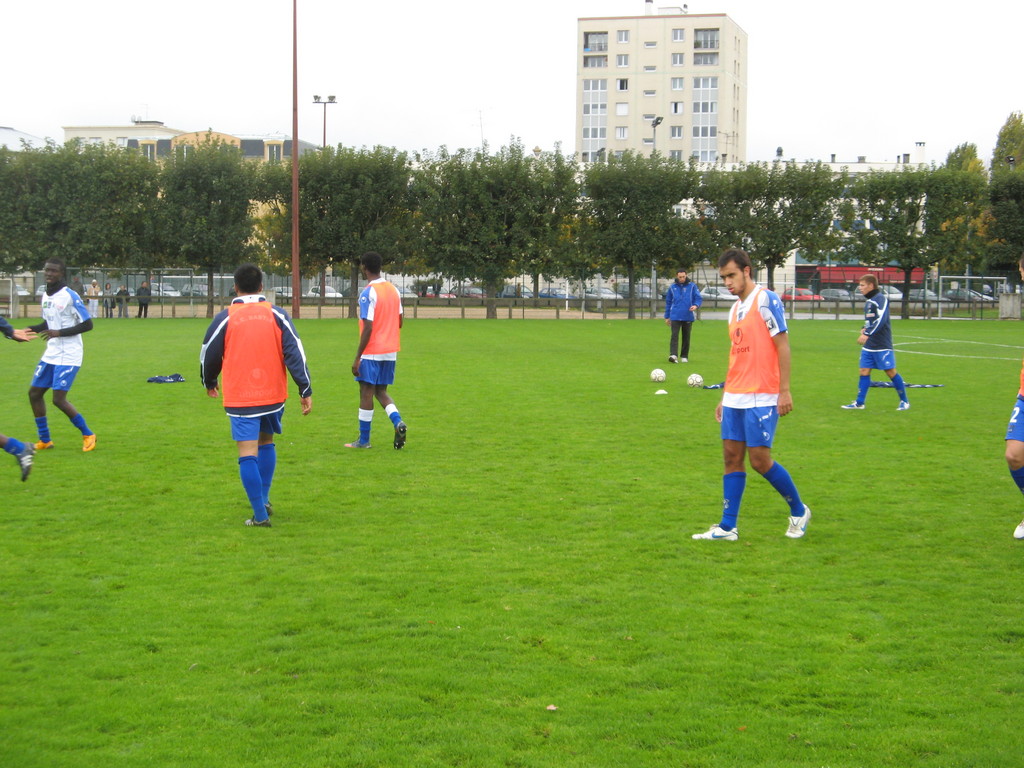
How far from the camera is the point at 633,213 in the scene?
4900cm

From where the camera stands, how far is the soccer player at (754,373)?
7.02 metres

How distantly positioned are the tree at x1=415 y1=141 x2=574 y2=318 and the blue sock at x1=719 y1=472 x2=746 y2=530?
41.4 metres

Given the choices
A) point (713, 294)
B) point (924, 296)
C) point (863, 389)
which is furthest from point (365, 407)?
point (924, 296)

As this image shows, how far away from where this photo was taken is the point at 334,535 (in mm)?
7605

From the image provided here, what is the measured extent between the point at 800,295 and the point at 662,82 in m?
53.9

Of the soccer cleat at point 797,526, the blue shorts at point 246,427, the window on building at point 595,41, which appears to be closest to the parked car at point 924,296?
the soccer cleat at point 797,526

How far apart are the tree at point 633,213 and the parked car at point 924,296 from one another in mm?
12720

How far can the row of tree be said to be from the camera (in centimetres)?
4600

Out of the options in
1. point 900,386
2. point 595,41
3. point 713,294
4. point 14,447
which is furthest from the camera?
point 595,41

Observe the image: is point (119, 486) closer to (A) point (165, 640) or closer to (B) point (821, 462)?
(A) point (165, 640)

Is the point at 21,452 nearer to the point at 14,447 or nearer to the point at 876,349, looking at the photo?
the point at 14,447

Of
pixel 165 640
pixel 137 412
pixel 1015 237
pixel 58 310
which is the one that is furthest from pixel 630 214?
pixel 165 640

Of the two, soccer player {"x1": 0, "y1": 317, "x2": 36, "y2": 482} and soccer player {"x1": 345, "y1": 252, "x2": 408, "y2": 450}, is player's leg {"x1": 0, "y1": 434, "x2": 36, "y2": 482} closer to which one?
soccer player {"x1": 0, "y1": 317, "x2": 36, "y2": 482}

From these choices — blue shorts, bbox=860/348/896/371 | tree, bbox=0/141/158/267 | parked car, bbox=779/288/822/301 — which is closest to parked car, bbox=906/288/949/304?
parked car, bbox=779/288/822/301
